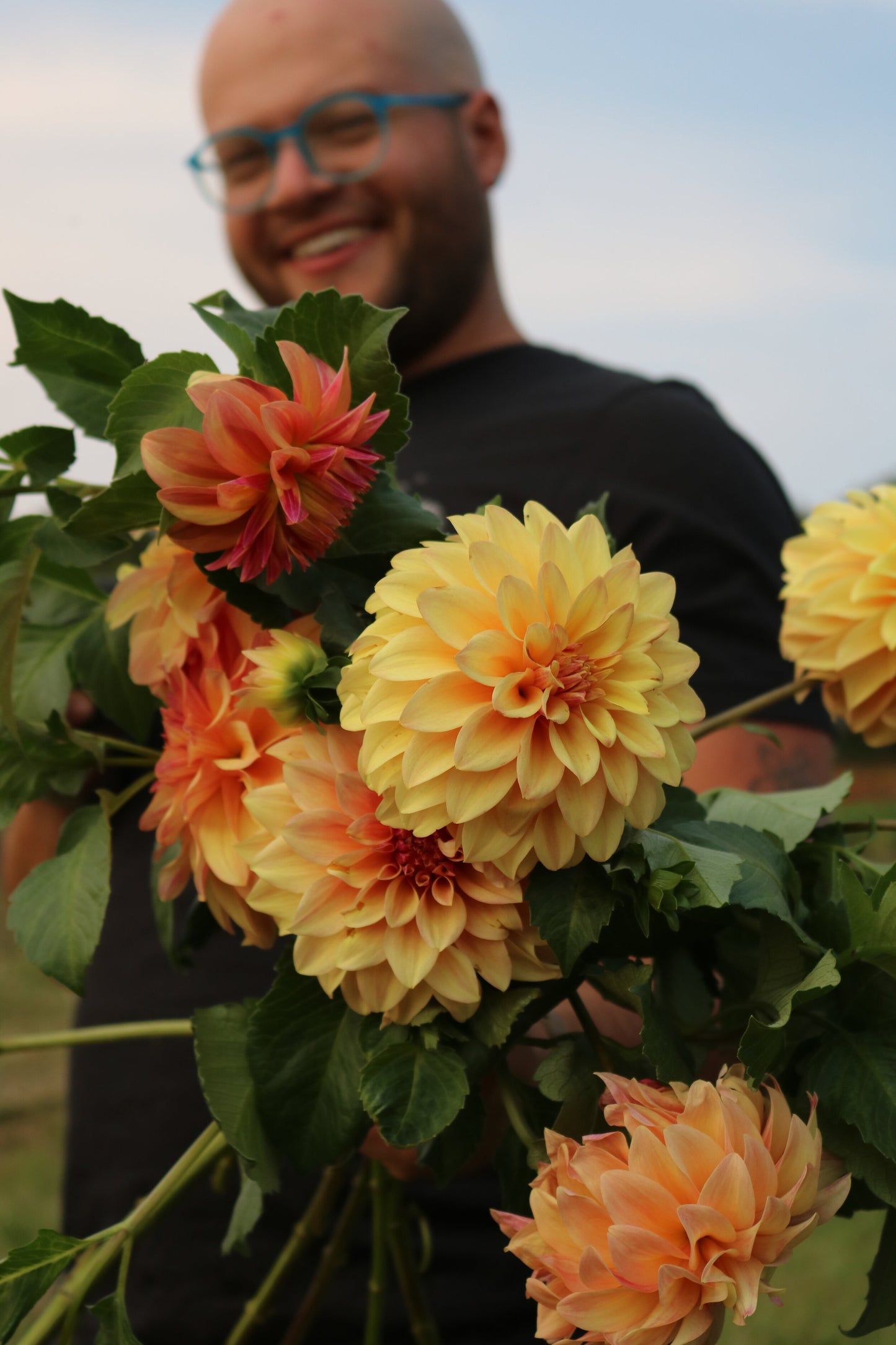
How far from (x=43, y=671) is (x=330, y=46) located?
0.97 m

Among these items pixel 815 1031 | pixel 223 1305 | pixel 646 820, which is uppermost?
pixel 646 820

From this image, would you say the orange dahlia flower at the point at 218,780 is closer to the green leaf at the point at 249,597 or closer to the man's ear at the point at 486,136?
the green leaf at the point at 249,597

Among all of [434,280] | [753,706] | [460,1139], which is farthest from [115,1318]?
[434,280]

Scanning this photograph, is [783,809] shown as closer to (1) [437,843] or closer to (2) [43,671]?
(1) [437,843]

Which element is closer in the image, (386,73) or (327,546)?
(327,546)

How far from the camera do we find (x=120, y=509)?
41cm

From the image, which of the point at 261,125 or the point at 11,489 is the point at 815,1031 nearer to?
the point at 11,489

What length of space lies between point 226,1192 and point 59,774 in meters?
0.51

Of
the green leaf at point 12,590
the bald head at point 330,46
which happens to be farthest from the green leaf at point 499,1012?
the bald head at point 330,46

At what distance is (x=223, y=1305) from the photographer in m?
0.86

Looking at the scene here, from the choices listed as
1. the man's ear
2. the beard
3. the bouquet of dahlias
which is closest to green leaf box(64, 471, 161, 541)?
the bouquet of dahlias

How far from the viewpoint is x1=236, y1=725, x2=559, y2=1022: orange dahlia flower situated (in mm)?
373

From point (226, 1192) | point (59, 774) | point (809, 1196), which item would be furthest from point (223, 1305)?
point (809, 1196)

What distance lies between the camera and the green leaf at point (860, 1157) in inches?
15.0
